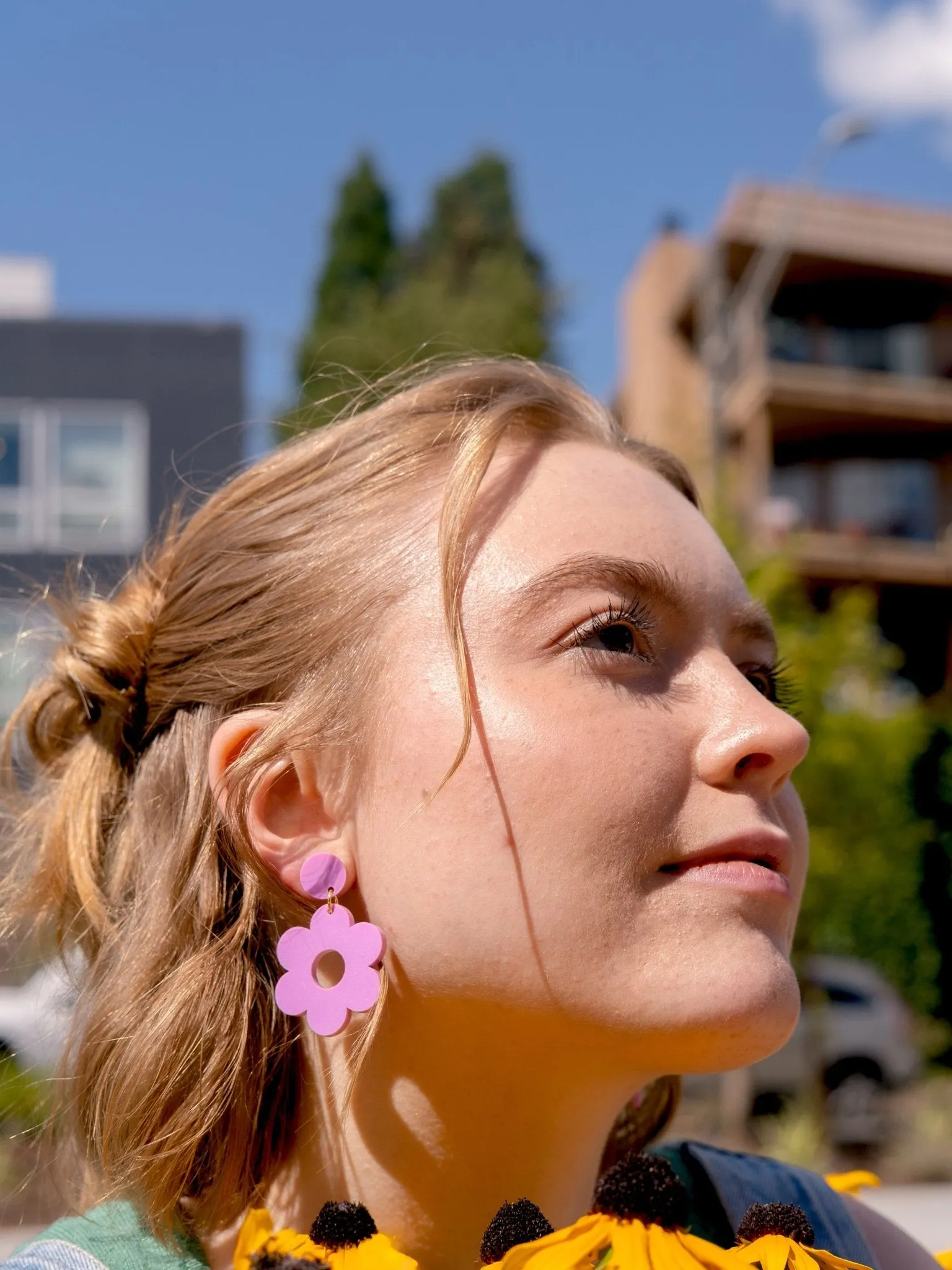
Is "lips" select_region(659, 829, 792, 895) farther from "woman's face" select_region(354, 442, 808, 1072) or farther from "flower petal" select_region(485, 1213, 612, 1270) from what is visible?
"flower petal" select_region(485, 1213, 612, 1270)

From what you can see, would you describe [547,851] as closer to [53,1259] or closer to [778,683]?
[778,683]

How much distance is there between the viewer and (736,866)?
1.49 metres

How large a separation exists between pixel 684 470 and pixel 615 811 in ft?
2.72

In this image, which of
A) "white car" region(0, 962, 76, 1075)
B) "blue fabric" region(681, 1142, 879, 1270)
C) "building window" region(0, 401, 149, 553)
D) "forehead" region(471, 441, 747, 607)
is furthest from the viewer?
"building window" region(0, 401, 149, 553)

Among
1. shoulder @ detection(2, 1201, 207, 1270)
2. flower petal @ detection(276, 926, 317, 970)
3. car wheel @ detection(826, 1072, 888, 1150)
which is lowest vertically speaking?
car wheel @ detection(826, 1072, 888, 1150)

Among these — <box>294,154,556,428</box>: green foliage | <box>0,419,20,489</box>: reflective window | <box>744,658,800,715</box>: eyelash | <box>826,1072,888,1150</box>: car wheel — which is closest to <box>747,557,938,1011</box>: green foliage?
<box>826,1072,888,1150</box>: car wheel

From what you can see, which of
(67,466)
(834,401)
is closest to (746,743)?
(67,466)

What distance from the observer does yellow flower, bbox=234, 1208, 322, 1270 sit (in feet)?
4.62

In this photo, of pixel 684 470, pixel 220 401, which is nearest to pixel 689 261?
pixel 220 401

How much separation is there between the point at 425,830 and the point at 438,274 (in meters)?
32.2

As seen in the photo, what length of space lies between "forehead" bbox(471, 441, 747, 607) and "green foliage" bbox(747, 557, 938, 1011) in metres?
6.47

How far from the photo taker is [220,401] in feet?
58.6

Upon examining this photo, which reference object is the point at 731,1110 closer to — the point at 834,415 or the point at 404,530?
the point at 404,530

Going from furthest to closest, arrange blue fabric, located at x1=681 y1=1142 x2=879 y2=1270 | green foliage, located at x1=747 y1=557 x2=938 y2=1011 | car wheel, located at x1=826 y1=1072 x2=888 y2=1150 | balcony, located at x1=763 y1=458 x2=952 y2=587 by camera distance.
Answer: balcony, located at x1=763 y1=458 x2=952 y2=587 → car wheel, located at x1=826 y1=1072 x2=888 y2=1150 → green foliage, located at x1=747 y1=557 x2=938 y2=1011 → blue fabric, located at x1=681 y1=1142 x2=879 y2=1270
